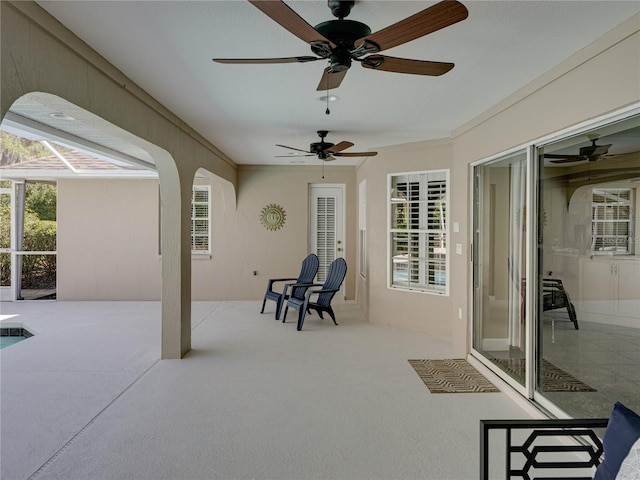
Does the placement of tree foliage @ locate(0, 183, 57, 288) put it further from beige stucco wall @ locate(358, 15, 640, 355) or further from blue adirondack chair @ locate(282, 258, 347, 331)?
beige stucco wall @ locate(358, 15, 640, 355)

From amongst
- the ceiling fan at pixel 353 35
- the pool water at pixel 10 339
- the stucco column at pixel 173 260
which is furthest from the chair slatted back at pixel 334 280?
the pool water at pixel 10 339

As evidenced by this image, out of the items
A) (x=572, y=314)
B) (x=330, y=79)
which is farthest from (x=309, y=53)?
(x=572, y=314)

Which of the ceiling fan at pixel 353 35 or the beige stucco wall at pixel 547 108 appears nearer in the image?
the ceiling fan at pixel 353 35

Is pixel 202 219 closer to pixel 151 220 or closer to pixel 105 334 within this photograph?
pixel 151 220

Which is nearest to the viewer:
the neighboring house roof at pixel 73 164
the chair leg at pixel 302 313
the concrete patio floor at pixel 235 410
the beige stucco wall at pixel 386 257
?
the concrete patio floor at pixel 235 410

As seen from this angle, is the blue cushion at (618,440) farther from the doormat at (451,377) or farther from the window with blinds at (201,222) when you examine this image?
the window with blinds at (201,222)

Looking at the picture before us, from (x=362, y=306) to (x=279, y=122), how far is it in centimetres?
352

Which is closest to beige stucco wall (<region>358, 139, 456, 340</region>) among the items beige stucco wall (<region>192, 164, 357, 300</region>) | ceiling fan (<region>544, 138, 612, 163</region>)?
beige stucco wall (<region>192, 164, 357, 300</region>)

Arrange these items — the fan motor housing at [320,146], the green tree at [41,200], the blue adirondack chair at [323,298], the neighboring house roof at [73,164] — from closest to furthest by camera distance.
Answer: the fan motor housing at [320,146]
the blue adirondack chair at [323,298]
the neighboring house roof at [73,164]
the green tree at [41,200]

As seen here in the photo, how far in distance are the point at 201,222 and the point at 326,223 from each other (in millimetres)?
2311

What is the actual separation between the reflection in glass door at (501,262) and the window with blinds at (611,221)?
81 centimetres

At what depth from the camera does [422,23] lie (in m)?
1.73

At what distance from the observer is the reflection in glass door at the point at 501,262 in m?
3.46

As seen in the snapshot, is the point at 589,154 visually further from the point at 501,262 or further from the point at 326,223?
the point at 326,223
